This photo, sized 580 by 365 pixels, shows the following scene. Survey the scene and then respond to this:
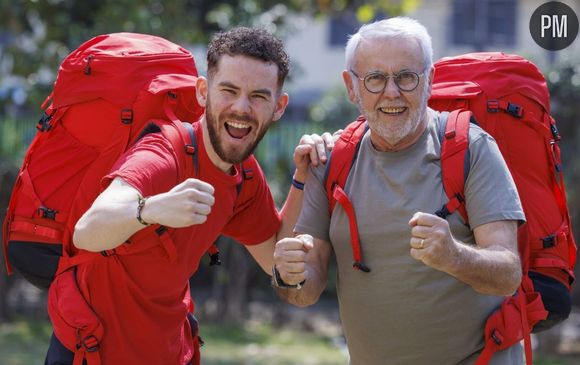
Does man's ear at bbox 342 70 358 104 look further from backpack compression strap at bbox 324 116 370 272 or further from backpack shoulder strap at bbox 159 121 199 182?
backpack shoulder strap at bbox 159 121 199 182

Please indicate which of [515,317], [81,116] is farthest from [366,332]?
[81,116]

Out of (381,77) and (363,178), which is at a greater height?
(381,77)

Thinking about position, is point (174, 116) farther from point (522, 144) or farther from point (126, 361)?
point (522, 144)

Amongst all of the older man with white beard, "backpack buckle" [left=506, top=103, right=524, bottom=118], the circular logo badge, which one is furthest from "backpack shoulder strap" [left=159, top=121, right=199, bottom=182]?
the circular logo badge

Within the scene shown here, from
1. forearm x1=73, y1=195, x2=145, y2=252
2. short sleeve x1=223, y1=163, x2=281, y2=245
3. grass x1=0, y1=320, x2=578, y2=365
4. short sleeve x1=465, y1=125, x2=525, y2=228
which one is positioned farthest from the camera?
grass x1=0, y1=320, x2=578, y2=365

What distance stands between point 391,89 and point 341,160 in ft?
1.29

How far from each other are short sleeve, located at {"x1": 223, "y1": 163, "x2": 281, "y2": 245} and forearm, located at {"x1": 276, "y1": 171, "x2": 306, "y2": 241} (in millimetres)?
52

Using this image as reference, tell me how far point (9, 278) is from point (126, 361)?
24.6 ft

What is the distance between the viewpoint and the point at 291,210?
14.6 ft

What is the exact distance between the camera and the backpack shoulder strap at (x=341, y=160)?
4012 millimetres

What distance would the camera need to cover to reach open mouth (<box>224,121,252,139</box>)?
4.04m

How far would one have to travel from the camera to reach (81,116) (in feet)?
13.8

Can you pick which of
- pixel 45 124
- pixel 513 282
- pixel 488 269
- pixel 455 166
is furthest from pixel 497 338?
pixel 45 124

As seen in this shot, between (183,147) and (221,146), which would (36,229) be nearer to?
(183,147)
